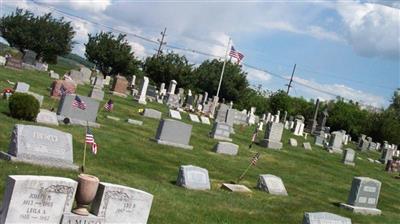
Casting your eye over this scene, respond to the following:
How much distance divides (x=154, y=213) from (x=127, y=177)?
3461 mm

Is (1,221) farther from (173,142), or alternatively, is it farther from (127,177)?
(173,142)

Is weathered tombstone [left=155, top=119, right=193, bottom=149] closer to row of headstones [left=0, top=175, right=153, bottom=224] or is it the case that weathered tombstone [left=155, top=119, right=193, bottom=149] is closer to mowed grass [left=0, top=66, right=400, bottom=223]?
mowed grass [left=0, top=66, right=400, bottom=223]

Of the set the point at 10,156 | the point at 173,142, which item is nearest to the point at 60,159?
the point at 10,156

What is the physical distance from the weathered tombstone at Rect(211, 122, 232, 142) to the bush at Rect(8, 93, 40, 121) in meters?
11.8

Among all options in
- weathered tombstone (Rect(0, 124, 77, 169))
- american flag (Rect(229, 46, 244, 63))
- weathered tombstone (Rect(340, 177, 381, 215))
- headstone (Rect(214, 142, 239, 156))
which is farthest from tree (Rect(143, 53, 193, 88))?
weathered tombstone (Rect(0, 124, 77, 169))

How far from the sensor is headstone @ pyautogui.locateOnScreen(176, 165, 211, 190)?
15781 mm

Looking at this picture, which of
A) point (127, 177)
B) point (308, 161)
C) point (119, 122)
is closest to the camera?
point (127, 177)

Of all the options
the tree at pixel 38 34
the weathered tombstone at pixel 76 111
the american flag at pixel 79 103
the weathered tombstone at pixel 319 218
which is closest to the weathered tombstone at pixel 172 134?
the weathered tombstone at pixel 76 111

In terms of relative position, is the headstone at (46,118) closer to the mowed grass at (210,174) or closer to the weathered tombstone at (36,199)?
the mowed grass at (210,174)

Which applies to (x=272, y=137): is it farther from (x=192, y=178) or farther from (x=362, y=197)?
(x=192, y=178)

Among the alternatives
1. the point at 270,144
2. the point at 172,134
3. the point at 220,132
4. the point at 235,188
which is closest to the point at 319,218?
the point at 235,188

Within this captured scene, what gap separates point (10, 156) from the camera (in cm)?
1325

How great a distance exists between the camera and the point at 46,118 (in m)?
20.6

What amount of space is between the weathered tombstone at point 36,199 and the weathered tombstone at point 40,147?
14.9ft
